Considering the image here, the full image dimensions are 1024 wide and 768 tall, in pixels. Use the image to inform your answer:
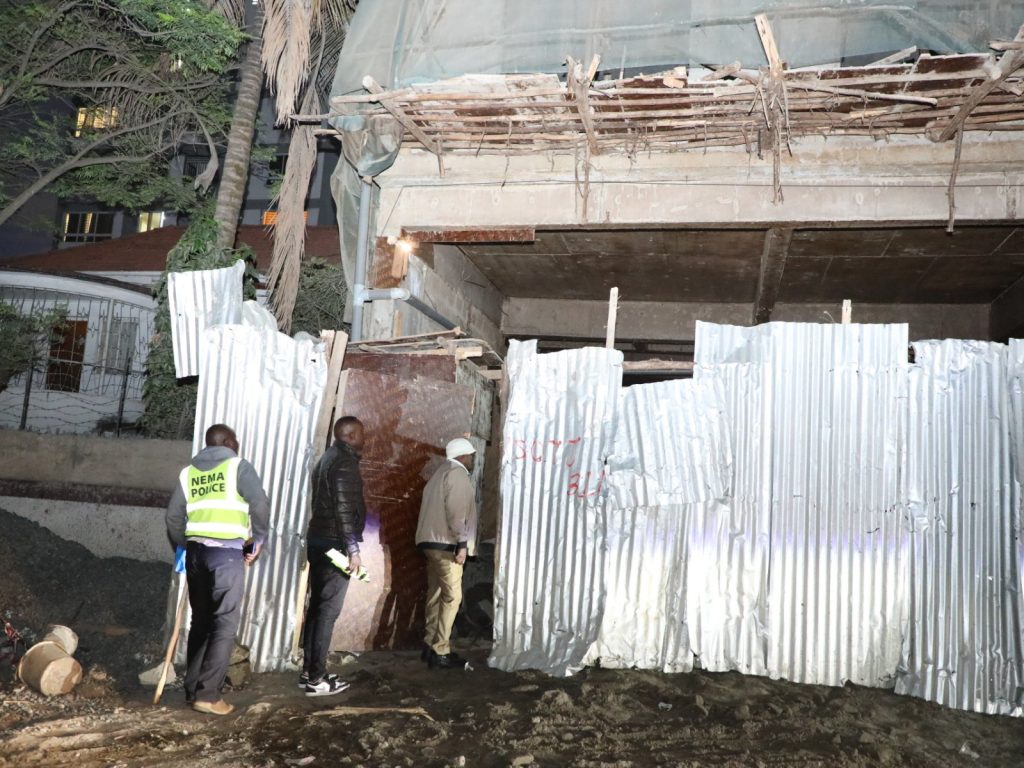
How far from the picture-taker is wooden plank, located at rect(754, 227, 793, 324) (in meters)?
9.18

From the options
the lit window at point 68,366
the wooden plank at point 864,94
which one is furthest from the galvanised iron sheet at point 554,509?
the lit window at point 68,366

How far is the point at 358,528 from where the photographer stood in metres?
5.88

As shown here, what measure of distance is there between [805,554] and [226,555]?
167 inches

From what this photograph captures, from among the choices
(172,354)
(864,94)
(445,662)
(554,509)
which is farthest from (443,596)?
(172,354)

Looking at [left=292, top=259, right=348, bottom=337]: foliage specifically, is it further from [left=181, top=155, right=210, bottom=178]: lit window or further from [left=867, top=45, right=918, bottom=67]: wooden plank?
[left=181, top=155, right=210, bottom=178]: lit window

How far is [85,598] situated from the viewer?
765 cm

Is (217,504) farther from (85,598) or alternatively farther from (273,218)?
(273,218)

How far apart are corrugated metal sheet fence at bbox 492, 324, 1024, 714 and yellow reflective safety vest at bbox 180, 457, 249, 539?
7.41ft

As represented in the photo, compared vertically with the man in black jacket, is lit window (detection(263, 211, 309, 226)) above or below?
above

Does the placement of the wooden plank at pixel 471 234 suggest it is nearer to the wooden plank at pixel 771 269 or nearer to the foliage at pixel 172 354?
the wooden plank at pixel 771 269

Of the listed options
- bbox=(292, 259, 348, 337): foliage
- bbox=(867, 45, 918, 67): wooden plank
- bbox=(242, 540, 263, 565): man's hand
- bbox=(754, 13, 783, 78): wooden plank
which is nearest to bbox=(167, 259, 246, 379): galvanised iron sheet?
bbox=(242, 540, 263, 565): man's hand

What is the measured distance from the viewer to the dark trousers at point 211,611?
5.22 meters

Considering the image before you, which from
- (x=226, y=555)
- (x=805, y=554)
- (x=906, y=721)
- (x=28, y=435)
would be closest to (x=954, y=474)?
(x=805, y=554)

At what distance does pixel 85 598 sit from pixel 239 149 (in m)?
6.82
